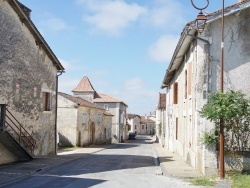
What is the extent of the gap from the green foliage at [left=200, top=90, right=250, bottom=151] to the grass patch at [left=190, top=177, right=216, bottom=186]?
1399 millimetres

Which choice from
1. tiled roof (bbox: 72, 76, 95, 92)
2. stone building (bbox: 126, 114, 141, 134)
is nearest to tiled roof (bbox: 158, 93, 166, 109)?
tiled roof (bbox: 72, 76, 95, 92)

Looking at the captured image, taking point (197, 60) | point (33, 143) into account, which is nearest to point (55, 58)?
point (33, 143)

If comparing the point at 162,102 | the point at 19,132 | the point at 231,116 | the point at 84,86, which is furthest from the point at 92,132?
the point at 231,116

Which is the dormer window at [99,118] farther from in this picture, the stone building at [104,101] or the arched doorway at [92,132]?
the stone building at [104,101]

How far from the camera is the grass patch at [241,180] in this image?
11.0m

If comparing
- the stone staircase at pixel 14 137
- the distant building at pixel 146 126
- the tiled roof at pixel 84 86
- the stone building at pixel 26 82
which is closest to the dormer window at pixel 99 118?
the tiled roof at pixel 84 86

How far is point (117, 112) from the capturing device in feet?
200

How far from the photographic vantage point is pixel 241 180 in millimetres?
11836

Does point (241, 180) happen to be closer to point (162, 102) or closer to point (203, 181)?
point (203, 181)

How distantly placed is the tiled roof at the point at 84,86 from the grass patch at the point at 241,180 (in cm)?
4888

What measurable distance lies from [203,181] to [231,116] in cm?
254

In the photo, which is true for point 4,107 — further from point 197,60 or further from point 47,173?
point 197,60

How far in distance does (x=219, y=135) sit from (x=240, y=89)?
2216mm

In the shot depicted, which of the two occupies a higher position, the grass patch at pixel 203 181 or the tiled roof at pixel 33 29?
the tiled roof at pixel 33 29
